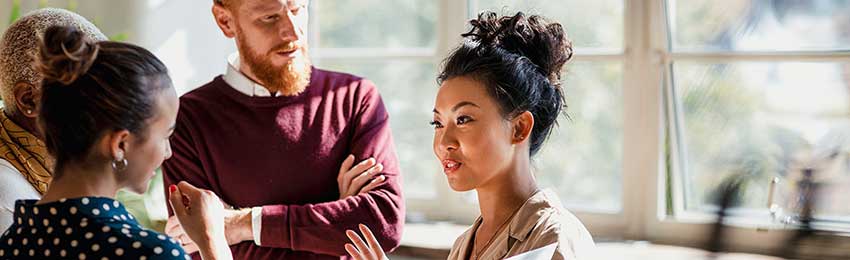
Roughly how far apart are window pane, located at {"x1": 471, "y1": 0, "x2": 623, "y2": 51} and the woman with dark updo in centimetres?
127

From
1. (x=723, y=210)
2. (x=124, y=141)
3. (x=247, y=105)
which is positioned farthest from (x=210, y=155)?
(x=723, y=210)

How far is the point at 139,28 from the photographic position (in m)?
3.78

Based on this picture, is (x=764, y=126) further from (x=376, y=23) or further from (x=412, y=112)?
(x=376, y=23)

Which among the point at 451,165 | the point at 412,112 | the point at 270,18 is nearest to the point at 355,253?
the point at 451,165

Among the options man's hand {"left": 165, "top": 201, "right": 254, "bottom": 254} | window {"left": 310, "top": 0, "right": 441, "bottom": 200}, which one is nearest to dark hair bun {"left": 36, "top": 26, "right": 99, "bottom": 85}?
man's hand {"left": 165, "top": 201, "right": 254, "bottom": 254}

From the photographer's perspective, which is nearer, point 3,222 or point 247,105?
point 3,222

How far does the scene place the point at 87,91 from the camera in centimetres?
143

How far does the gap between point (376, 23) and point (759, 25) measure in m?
1.36

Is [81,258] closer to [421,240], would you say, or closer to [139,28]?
[421,240]

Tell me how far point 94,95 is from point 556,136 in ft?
7.28

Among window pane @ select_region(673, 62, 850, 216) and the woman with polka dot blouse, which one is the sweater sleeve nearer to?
the woman with polka dot blouse

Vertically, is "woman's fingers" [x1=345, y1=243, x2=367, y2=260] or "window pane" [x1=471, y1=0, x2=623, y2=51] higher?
"window pane" [x1=471, y1=0, x2=623, y2=51]

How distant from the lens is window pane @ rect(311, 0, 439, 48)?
3.71 meters

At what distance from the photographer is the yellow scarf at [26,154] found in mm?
1947
